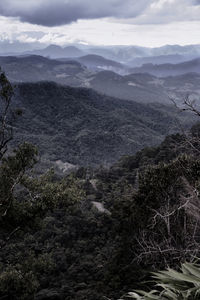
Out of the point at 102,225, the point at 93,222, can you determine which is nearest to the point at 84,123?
the point at 93,222

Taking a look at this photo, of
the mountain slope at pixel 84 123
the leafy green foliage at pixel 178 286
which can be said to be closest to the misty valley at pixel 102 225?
the leafy green foliage at pixel 178 286

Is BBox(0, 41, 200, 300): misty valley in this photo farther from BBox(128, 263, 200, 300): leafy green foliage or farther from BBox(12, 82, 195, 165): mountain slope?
BBox(12, 82, 195, 165): mountain slope

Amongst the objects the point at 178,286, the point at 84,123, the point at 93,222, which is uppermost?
the point at 178,286

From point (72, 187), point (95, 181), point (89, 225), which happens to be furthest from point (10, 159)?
point (95, 181)

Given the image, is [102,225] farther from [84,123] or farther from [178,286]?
[84,123]

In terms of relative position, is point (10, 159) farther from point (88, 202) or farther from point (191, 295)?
point (88, 202)

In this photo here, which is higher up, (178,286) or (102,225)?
(178,286)

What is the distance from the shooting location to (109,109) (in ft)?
434

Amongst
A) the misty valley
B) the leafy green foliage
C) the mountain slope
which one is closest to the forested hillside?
the misty valley

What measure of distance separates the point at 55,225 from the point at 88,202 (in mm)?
4434

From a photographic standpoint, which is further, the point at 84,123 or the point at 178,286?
the point at 84,123

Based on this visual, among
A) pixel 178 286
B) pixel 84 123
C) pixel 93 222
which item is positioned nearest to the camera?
pixel 178 286

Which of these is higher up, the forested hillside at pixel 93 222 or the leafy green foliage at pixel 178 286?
the leafy green foliage at pixel 178 286

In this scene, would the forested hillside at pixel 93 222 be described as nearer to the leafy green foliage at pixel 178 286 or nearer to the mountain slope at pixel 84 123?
the leafy green foliage at pixel 178 286
